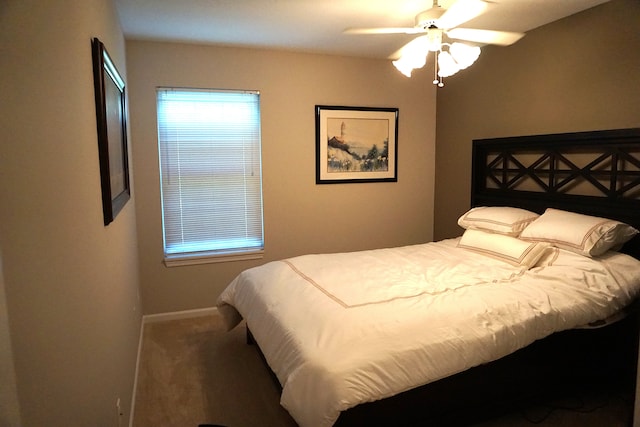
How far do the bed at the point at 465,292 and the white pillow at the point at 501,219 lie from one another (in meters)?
0.01

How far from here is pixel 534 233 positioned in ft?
9.89

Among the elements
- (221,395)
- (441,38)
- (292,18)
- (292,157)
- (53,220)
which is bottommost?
(221,395)

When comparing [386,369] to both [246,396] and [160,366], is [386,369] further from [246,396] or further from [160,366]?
[160,366]

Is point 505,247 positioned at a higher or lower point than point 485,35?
lower

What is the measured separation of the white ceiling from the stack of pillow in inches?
58.6

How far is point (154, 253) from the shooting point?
3.80 metres

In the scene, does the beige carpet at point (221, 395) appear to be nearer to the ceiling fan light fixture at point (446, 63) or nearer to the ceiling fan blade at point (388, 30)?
the ceiling fan light fixture at point (446, 63)

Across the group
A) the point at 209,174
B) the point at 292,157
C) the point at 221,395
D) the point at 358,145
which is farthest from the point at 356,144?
the point at 221,395

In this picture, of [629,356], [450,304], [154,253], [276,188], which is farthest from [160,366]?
[629,356]

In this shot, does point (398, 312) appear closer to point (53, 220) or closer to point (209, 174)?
point (53, 220)

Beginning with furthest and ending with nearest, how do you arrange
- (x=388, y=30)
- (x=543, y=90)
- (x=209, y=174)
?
(x=209, y=174)
(x=543, y=90)
(x=388, y=30)

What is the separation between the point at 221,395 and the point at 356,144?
273 cm

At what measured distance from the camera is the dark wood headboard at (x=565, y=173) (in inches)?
110

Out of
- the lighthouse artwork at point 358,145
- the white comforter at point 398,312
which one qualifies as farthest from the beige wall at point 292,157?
the white comforter at point 398,312
